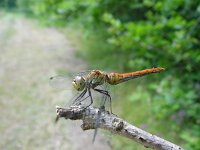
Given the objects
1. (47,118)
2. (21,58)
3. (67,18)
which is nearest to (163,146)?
(47,118)

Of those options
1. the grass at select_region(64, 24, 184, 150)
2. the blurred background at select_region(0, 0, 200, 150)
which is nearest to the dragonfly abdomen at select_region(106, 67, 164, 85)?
the blurred background at select_region(0, 0, 200, 150)

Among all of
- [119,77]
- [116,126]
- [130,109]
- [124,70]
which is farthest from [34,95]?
[116,126]

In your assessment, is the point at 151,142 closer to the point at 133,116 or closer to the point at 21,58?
the point at 133,116

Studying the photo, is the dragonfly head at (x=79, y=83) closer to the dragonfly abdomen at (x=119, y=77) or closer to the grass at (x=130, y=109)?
the dragonfly abdomen at (x=119, y=77)

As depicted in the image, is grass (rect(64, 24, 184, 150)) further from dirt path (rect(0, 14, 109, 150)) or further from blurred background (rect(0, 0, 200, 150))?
dirt path (rect(0, 14, 109, 150))

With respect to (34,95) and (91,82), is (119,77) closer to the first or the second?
(91,82)

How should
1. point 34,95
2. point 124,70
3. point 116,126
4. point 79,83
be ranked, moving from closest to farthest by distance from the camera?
point 116,126
point 79,83
point 34,95
point 124,70

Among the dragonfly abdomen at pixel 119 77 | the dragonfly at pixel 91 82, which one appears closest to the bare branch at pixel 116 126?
the dragonfly at pixel 91 82

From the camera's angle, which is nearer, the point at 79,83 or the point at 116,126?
the point at 116,126
